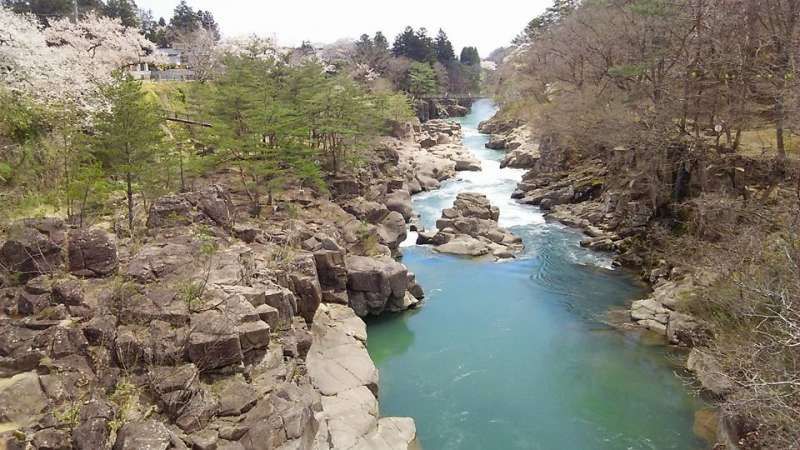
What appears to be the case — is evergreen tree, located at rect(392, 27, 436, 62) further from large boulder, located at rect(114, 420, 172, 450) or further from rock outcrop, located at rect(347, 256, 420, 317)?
large boulder, located at rect(114, 420, 172, 450)

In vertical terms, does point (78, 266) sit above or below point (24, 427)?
above

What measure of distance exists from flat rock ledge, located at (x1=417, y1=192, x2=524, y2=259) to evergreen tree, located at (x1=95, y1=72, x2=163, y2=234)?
1394 centimetres

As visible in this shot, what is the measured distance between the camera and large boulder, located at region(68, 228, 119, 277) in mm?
11242

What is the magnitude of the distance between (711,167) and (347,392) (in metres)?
17.3

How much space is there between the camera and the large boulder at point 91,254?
36.9 feet

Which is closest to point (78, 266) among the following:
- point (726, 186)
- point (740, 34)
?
point (726, 186)

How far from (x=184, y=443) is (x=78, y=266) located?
4.92m

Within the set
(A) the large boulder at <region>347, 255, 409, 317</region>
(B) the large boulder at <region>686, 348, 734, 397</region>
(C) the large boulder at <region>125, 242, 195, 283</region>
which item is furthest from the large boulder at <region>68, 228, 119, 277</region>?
(B) the large boulder at <region>686, 348, 734, 397</region>

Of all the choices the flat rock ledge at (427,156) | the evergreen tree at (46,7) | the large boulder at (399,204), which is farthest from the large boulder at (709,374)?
the evergreen tree at (46,7)

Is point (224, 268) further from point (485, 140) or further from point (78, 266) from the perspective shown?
point (485, 140)

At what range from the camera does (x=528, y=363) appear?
16328 mm

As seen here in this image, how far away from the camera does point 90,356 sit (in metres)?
9.61

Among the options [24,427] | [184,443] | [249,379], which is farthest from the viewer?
[249,379]

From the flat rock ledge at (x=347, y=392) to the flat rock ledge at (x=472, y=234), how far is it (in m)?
9.96
